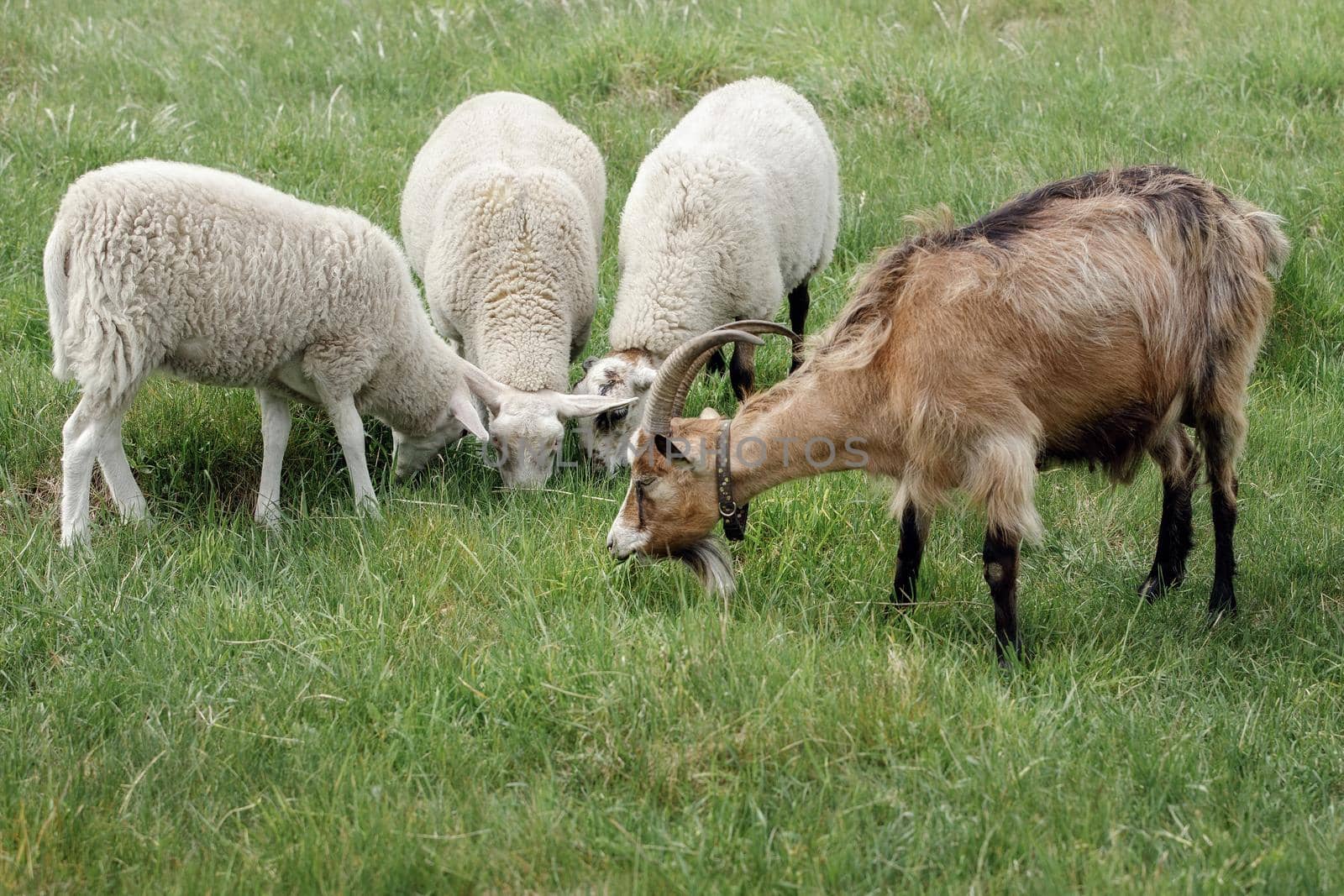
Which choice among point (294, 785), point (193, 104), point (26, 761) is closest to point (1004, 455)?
point (294, 785)

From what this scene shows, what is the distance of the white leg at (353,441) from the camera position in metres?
5.58

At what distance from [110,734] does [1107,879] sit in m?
2.76

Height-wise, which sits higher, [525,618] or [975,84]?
[975,84]

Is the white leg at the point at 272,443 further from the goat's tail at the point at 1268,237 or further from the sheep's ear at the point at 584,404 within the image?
the goat's tail at the point at 1268,237

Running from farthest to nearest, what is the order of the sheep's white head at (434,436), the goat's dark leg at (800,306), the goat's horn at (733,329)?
the goat's dark leg at (800,306) < the sheep's white head at (434,436) < the goat's horn at (733,329)

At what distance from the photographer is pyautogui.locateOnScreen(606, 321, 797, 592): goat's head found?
4.57 m

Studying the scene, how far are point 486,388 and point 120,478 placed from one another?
1.62 m

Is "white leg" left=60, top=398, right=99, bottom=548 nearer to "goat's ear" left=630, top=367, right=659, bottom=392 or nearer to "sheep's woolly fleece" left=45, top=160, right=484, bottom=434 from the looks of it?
"sheep's woolly fleece" left=45, top=160, right=484, bottom=434

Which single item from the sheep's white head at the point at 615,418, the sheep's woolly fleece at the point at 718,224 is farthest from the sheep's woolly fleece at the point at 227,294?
the sheep's woolly fleece at the point at 718,224

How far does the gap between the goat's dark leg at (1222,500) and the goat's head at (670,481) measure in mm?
1672

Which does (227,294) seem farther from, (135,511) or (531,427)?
(531,427)

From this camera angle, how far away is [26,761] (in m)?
3.64

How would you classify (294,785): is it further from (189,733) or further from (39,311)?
(39,311)

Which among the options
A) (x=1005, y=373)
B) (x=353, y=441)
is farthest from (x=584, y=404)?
(x=1005, y=373)
